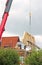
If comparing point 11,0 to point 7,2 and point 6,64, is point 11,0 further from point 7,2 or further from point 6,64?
point 6,64

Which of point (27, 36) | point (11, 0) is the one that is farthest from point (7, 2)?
point (27, 36)

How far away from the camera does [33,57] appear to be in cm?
3494

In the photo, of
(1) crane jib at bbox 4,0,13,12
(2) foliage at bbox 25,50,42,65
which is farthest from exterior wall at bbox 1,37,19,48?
(2) foliage at bbox 25,50,42,65

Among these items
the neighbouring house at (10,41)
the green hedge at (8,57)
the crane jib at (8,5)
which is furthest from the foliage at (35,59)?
the neighbouring house at (10,41)

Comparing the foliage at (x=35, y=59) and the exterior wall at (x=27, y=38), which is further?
the exterior wall at (x=27, y=38)

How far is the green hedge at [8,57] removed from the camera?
3472 cm

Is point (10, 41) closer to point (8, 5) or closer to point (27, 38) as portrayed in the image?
point (27, 38)

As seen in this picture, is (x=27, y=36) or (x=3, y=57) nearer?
(x=3, y=57)

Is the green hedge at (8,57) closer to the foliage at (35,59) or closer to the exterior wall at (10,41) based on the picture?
the foliage at (35,59)

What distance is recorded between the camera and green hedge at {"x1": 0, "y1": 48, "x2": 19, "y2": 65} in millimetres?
34719

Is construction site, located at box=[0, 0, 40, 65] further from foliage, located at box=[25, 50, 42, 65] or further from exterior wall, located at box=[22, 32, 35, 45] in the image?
foliage, located at box=[25, 50, 42, 65]

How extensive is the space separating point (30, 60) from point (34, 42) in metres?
22.5

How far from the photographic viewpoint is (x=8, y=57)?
3519cm

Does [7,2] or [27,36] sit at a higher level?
[7,2]
